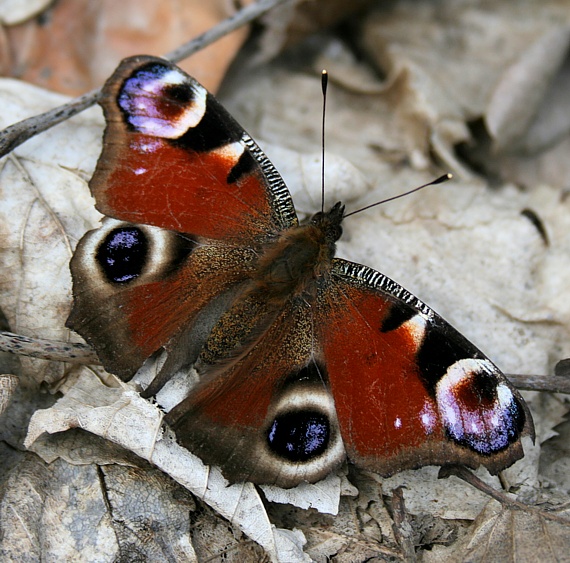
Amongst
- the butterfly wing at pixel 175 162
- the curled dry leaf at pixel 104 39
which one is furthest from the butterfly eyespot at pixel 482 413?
the curled dry leaf at pixel 104 39

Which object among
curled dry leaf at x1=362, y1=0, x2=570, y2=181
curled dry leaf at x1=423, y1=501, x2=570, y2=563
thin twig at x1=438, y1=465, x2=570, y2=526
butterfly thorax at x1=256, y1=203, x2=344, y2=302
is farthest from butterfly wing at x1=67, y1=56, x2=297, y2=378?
curled dry leaf at x1=362, y1=0, x2=570, y2=181

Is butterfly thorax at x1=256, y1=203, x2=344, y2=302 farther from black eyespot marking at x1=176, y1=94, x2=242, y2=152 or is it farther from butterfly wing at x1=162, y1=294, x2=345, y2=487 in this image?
black eyespot marking at x1=176, y1=94, x2=242, y2=152

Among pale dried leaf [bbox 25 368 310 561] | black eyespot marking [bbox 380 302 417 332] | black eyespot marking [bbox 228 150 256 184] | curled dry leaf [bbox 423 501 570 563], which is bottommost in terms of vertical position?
curled dry leaf [bbox 423 501 570 563]

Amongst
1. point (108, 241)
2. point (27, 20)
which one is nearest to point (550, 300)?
point (108, 241)

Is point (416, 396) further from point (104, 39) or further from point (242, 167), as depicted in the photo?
point (104, 39)

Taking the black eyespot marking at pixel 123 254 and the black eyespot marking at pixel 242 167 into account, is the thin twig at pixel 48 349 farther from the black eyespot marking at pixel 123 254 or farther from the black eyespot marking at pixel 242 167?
the black eyespot marking at pixel 242 167

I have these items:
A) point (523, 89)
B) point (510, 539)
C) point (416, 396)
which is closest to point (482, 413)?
point (416, 396)

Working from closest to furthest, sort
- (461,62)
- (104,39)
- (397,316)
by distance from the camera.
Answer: (397,316) → (104,39) → (461,62)
